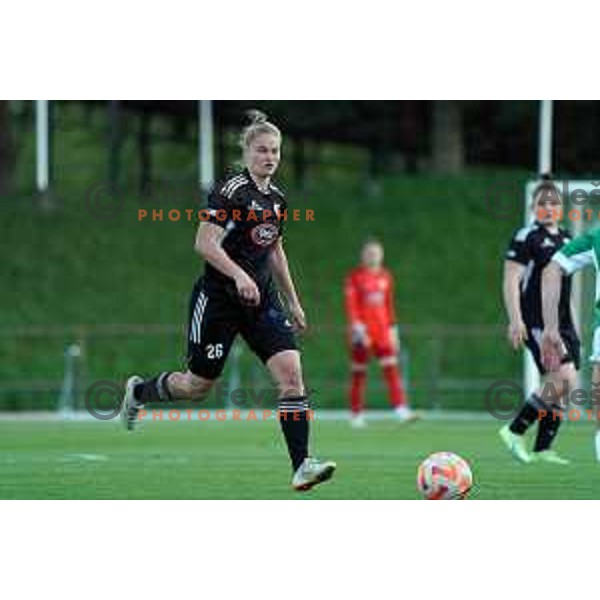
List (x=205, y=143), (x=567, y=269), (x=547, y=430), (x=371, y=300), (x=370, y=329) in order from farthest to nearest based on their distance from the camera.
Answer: (x=205, y=143) → (x=371, y=300) → (x=370, y=329) → (x=547, y=430) → (x=567, y=269)

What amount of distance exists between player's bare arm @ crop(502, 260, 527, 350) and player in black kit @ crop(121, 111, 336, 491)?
2692mm

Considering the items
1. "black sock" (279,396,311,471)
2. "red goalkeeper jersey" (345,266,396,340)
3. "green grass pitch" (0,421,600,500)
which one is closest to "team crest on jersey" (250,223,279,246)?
"black sock" (279,396,311,471)

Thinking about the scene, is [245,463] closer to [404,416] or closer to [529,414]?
[529,414]

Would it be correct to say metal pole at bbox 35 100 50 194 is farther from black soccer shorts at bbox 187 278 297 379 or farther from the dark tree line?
black soccer shorts at bbox 187 278 297 379

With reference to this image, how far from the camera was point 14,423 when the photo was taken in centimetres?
2222

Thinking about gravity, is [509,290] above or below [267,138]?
below

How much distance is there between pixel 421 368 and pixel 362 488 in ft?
52.3

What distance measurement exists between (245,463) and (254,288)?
3.62 metres

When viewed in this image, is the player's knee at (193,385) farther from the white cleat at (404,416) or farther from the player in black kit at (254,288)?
the white cleat at (404,416)

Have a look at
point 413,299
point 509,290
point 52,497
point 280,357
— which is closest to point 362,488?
point 280,357

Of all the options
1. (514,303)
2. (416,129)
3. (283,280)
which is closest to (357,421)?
(514,303)

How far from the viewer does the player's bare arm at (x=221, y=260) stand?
10.3 m

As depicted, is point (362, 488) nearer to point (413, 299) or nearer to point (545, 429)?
point (545, 429)

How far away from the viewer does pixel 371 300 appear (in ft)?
74.1
